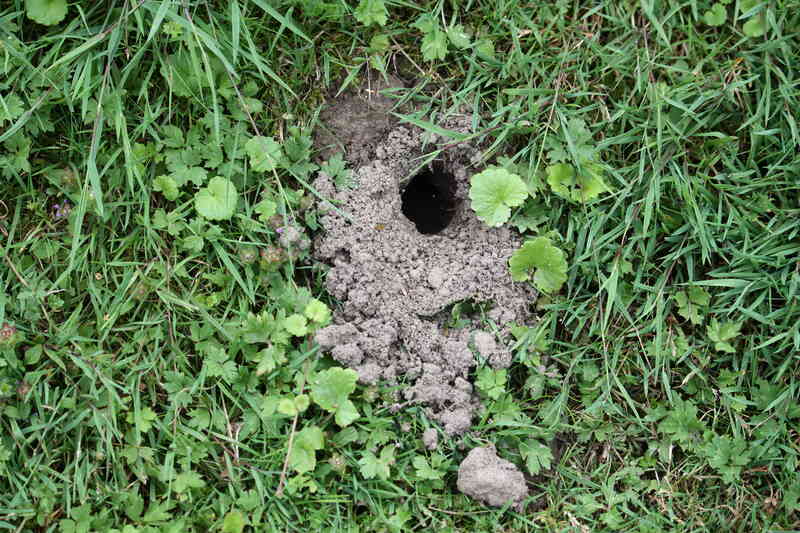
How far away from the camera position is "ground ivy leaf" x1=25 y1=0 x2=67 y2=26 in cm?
228

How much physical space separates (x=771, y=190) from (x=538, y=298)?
36.3 inches

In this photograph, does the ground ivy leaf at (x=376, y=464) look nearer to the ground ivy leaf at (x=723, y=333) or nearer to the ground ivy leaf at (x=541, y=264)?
the ground ivy leaf at (x=541, y=264)

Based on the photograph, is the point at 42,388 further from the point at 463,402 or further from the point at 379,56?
the point at 379,56

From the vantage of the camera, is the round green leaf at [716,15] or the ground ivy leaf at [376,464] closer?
the ground ivy leaf at [376,464]

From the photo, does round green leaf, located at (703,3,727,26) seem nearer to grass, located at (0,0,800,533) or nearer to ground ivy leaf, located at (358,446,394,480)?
grass, located at (0,0,800,533)

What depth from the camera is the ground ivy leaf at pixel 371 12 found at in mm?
2438

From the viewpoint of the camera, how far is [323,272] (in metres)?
2.49

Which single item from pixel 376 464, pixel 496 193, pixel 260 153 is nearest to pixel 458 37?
pixel 496 193

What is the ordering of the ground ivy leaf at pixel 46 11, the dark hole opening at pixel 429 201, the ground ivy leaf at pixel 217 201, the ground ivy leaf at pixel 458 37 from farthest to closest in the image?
the dark hole opening at pixel 429 201 < the ground ivy leaf at pixel 458 37 < the ground ivy leaf at pixel 217 201 < the ground ivy leaf at pixel 46 11

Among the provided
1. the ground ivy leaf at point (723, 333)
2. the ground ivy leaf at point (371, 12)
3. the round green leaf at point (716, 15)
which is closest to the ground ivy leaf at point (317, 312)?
the ground ivy leaf at point (371, 12)

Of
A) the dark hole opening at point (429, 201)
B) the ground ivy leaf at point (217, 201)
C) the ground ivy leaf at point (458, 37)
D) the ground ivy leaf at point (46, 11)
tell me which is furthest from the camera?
the dark hole opening at point (429, 201)

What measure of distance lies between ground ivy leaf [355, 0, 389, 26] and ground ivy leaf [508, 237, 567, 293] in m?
0.95

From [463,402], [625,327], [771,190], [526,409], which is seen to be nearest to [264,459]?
[463,402]

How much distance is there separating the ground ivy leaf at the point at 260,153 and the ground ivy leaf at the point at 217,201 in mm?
116
